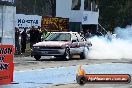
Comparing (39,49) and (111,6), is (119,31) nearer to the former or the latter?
(39,49)

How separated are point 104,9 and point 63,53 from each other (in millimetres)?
57990

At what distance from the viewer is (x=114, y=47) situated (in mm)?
30938

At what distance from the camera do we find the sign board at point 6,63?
1238 cm

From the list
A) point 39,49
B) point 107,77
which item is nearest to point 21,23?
point 39,49

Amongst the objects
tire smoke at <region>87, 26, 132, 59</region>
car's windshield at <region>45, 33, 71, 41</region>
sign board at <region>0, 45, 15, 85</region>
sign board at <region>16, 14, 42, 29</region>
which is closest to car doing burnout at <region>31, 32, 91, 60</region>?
car's windshield at <region>45, 33, 71, 41</region>

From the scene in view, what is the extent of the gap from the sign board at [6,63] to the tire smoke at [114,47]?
16219mm

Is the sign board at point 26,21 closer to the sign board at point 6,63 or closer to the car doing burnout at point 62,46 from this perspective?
the car doing burnout at point 62,46

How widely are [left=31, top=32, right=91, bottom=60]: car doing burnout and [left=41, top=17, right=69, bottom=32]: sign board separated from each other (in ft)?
34.9

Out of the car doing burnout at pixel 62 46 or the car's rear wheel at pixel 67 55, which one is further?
the car's rear wheel at pixel 67 55

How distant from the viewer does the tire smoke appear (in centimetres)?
2933

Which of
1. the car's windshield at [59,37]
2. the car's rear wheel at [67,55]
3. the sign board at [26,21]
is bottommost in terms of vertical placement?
the car's rear wheel at [67,55]

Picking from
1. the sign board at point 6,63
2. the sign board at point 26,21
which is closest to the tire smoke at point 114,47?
the sign board at point 26,21

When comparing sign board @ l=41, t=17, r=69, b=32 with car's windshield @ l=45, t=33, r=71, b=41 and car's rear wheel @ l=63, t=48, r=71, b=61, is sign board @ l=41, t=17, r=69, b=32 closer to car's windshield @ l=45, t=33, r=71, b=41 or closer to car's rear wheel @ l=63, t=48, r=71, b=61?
car's windshield @ l=45, t=33, r=71, b=41

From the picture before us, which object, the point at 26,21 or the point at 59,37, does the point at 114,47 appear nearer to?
the point at 59,37
